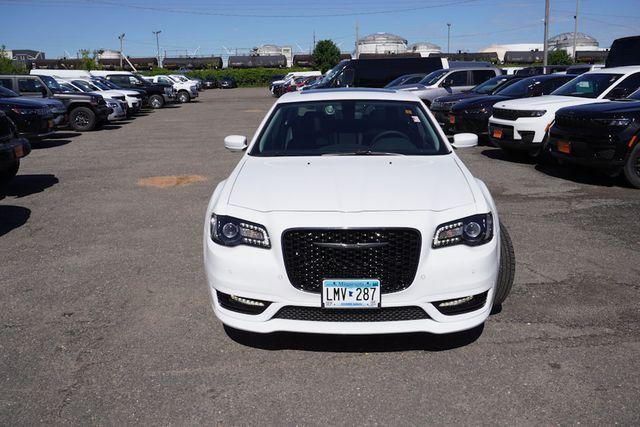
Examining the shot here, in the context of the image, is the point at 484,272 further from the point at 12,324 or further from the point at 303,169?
the point at 12,324

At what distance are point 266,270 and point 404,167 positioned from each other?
4.73 feet

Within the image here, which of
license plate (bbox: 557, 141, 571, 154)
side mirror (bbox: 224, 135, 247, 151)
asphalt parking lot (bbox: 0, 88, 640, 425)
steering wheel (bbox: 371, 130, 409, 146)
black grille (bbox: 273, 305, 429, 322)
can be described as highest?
steering wheel (bbox: 371, 130, 409, 146)

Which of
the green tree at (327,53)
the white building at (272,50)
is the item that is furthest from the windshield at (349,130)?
the white building at (272,50)

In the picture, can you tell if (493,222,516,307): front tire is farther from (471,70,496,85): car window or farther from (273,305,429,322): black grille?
(471,70,496,85): car window

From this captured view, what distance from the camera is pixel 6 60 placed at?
38.2 m

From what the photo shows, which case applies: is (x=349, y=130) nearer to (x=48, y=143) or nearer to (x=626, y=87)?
(x=626, y=87)

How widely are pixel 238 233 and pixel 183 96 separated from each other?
35.1 meters

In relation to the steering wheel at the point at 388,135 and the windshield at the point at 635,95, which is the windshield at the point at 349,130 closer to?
the steering wheel at the point at 388,135

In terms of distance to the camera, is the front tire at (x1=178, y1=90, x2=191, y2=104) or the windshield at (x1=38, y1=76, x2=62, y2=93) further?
the front tire at (x1=178, y1=90, x2=191, y2=104)

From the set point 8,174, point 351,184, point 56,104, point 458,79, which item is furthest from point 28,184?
point 458,79

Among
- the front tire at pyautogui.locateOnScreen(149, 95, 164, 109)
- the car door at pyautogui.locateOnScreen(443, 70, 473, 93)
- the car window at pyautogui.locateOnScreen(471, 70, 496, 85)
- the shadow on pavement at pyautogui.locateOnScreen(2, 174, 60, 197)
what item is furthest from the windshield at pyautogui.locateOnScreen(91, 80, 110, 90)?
the car window at pyautogui.locateOnScreen(471, 70, 496, 85)

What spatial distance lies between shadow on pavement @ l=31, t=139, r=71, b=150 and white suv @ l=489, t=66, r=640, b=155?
427 inches

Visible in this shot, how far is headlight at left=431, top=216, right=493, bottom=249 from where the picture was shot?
330 centimetres

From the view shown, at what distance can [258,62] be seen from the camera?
9531cm
